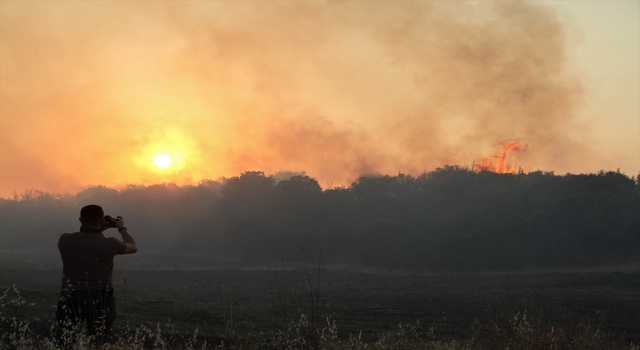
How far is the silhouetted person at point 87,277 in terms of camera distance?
527cm

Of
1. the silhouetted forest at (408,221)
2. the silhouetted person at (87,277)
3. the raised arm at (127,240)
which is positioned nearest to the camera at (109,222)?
the raised arm at (127,240)

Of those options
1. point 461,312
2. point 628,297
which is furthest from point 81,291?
point 628,297

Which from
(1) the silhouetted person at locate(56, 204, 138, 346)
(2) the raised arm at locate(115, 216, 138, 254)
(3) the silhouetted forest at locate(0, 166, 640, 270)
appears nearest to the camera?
(1) the silhouetted person at locate(56, 204, 138, 346)

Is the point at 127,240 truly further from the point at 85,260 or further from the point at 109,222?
the point at 85,260

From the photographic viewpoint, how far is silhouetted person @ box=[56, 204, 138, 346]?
17.3 feet

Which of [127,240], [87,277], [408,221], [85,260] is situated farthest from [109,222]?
[408,221]

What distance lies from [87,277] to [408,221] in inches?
2183

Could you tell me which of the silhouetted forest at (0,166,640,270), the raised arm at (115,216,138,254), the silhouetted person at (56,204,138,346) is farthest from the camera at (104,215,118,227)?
the silhouetted forest at (0,166,640,270)

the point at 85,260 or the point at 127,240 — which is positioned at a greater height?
the point at 127,240

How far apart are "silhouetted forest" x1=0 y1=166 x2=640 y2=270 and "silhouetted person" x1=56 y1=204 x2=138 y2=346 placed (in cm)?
4564

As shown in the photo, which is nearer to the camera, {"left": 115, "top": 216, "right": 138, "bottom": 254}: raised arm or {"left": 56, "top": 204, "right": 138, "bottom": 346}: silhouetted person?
{"left": 56, "top": 204, "right": 138, "bottom": 346}: silhouetted person

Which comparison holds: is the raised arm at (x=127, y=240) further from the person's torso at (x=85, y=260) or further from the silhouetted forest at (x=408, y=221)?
the silhouetted forest at (x=408, y=221)

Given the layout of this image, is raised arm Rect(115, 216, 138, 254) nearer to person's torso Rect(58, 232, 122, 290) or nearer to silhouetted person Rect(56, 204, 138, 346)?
silhouetted person Rect(56, 204, 138, 346)

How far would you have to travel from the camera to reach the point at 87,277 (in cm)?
525
